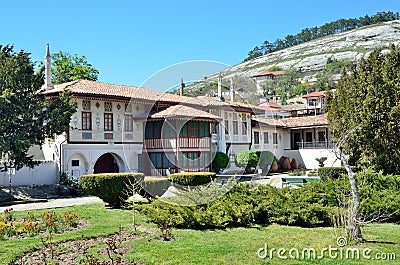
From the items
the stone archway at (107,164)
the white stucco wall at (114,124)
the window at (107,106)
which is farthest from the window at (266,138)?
the window at (107,106)

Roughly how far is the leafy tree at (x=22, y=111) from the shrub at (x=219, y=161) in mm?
10971

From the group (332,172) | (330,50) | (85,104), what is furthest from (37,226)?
(330,50)

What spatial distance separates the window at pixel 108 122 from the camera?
82.9 ft

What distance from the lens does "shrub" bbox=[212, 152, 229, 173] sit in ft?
91.4

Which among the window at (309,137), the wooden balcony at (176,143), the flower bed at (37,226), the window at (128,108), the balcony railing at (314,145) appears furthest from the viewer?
the window at (309,137)

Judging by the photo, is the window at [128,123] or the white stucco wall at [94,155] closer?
the white stucco wall at [94,155]

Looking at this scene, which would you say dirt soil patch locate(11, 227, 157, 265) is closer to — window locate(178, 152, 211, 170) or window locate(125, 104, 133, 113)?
window locate(178, 152, 211, 170)

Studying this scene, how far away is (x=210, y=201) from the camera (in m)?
11.6

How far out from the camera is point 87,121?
2433 centimetres

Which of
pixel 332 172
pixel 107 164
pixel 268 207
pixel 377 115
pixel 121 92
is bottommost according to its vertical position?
pixel 268 207

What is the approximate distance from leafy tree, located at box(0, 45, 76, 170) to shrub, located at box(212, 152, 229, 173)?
10971 mm

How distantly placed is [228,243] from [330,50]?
11818cm

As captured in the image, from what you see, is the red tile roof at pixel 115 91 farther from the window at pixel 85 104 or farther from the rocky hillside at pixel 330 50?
the rocky hillside at pixel 330 50

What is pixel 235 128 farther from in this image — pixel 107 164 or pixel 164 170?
pixel 107 164
